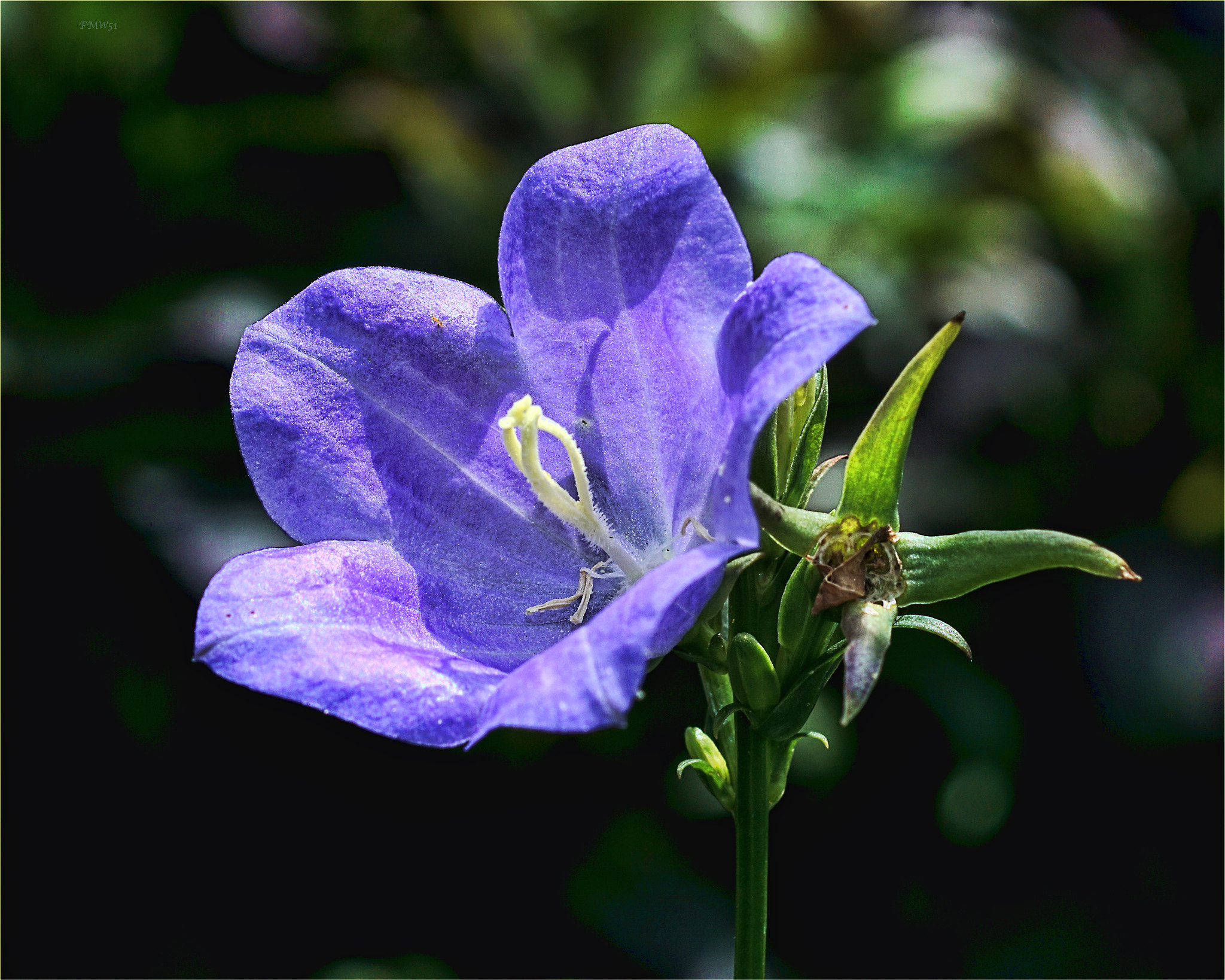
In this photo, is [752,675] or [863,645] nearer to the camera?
[863,645]

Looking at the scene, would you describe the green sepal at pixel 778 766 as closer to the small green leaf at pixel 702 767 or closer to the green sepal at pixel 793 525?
the small green leaf at pixel 702 767

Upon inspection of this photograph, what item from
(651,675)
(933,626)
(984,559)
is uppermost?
(984,559)

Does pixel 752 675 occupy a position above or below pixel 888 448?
below

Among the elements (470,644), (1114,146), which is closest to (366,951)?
(470,644)

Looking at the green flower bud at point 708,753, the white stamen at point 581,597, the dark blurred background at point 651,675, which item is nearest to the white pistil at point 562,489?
the white stamen at point 581,597

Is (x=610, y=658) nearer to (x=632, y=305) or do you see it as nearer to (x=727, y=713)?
(x=727, y=713)

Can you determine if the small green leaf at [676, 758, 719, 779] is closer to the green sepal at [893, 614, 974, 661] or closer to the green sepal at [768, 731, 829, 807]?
the green sepal at [768, 731, 829, 807]

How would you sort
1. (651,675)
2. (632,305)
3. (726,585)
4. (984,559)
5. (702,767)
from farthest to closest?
(651,675)
(632,305)
(702,767)
(726,585)
(984,559)

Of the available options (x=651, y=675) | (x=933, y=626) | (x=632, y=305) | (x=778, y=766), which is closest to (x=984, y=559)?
(x=933, y=626)
